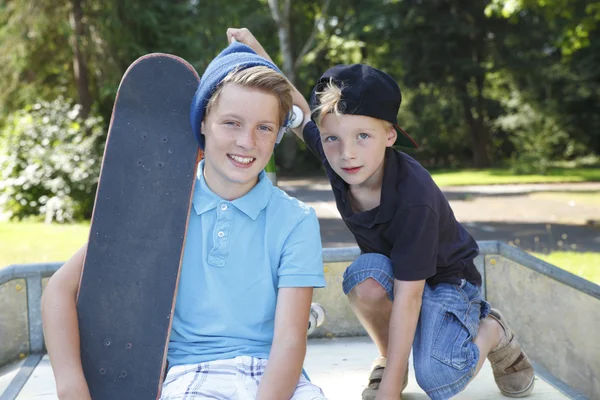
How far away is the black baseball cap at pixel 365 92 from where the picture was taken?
8.13ft

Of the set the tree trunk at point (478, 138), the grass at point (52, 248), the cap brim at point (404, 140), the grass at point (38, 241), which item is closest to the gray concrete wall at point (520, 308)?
the cap brim at point (404, 140)

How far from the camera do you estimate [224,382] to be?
2035 mm

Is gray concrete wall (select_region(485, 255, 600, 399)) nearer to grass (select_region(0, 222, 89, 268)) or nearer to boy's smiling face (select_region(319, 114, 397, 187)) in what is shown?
boy's smiling face (select_region(319, 114, 397, 187))

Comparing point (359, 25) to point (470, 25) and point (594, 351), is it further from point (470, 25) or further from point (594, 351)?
point (594, 351)

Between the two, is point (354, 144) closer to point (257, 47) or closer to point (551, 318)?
point (257, 47)

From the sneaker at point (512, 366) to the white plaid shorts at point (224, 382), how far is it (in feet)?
3.33

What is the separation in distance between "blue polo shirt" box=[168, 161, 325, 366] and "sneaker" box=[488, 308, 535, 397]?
41.6 inches

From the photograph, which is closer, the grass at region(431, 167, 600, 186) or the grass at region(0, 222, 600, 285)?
the grass at region(0, 222, 600, 285)

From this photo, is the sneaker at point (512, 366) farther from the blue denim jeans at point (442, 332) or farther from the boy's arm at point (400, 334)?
the boy's arm at point (400, 334)

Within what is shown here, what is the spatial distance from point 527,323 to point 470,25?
75.6ft

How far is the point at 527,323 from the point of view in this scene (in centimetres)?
342

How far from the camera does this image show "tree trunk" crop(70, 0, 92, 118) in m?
12.3

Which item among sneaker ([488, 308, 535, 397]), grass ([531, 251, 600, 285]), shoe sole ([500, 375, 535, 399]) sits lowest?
grass ([531, 251, 600, 285])

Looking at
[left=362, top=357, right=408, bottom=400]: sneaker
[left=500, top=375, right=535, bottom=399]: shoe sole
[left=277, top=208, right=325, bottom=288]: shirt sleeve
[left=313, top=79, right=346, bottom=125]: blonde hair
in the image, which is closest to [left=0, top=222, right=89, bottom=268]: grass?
[left=362, top=357, right=408, bottom=400]: sneaker
